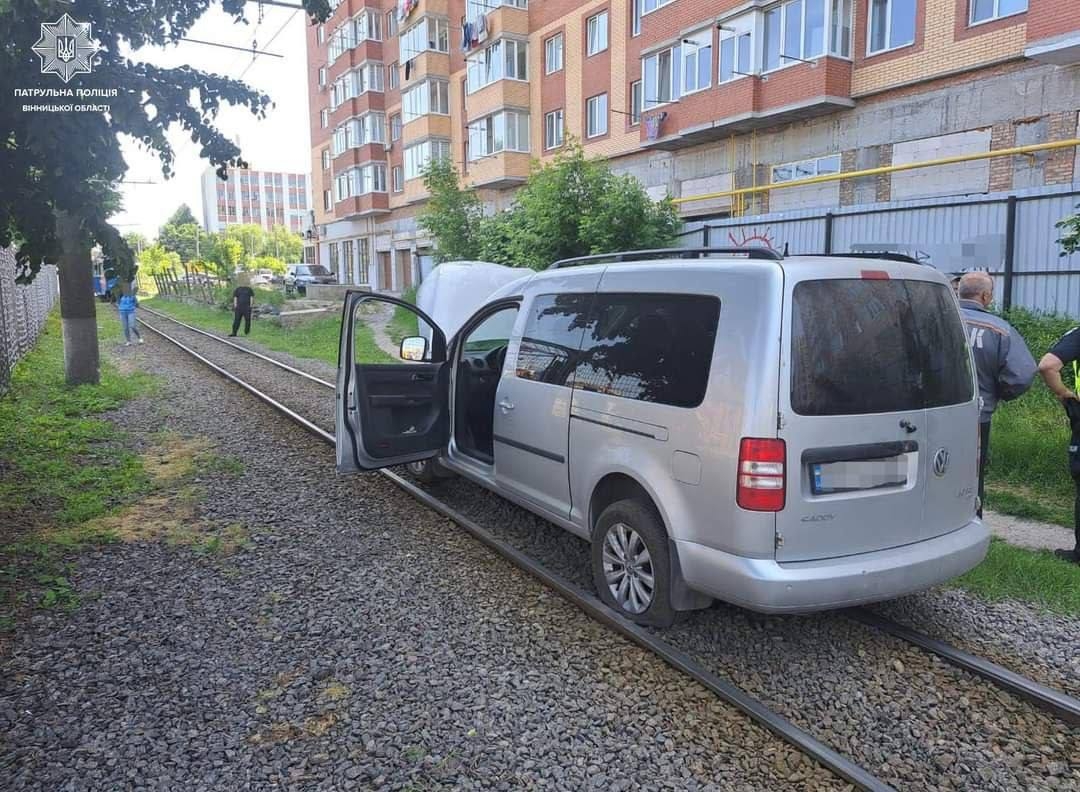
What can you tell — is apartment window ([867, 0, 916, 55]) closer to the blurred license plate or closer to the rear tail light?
the blurred license plate

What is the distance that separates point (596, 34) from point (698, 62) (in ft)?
25.4

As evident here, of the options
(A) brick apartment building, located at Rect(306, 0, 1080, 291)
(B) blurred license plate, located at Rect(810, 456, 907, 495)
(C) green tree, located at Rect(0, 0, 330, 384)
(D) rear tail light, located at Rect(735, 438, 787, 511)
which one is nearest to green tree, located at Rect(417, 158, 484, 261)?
(A) brick apartment building, located at Rect(306, 0, 1080, 291)

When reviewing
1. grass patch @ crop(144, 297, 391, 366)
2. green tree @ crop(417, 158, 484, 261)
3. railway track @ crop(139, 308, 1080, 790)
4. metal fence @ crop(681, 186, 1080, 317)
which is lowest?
railway track @ crop(139, 308, 1080, 790)

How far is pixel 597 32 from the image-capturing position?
94.2 ft

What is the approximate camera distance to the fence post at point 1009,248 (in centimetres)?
1156

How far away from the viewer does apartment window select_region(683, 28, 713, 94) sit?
22.0 meters

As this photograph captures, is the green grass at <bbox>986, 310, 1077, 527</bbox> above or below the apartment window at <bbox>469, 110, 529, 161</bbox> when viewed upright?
below

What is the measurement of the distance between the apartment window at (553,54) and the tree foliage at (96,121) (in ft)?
85.1

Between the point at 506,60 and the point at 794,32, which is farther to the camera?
the point at 506,60

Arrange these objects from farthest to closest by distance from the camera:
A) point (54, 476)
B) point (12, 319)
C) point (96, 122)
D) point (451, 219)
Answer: point (451, 219), point (12, 319), point (54, 476), point (96, 122)

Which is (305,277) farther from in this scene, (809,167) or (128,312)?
(809,167)

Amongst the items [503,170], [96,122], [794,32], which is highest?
[794,32]

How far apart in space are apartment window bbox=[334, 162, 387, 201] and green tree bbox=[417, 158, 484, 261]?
24452mm

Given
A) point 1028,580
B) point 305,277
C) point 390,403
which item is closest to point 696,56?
point 390,403
